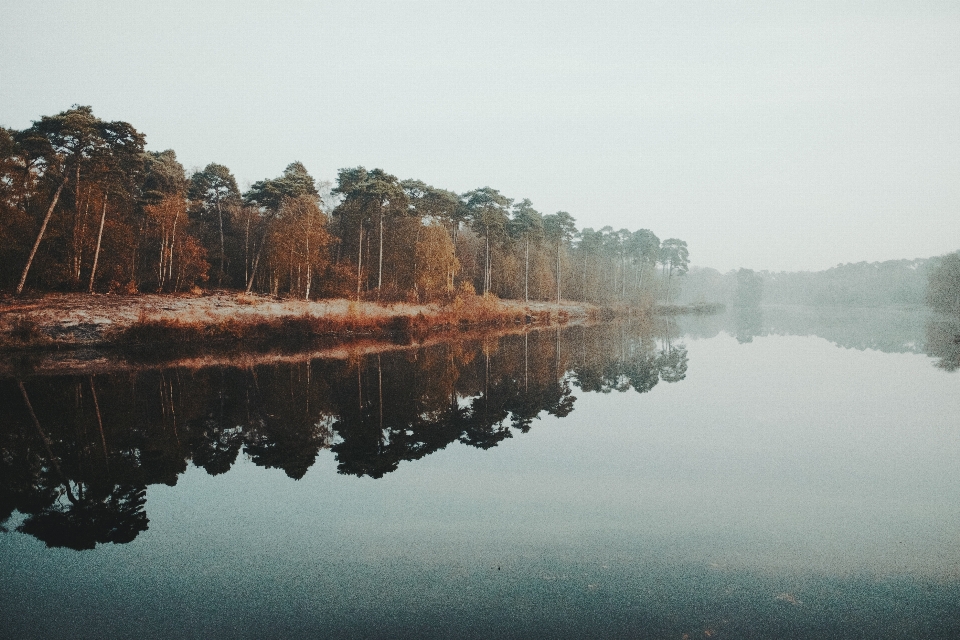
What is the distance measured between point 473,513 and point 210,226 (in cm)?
5374

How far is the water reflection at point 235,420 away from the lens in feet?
26.2

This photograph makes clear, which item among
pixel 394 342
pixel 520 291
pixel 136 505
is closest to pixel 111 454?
pixel 136 505

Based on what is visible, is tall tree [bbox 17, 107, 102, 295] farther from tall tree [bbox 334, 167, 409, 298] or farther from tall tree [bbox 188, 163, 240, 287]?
tall tree [bbox 334, 167, 409, 298]

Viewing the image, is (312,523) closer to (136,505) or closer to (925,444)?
(136,505)

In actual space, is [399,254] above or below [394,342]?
above

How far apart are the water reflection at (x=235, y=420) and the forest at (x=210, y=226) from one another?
20.4m

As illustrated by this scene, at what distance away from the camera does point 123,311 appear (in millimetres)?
28203

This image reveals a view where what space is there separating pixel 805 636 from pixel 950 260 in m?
92.1

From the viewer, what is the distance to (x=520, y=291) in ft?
249

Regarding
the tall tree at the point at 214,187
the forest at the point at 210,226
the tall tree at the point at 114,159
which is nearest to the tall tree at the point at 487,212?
the forest at the point at 210,226

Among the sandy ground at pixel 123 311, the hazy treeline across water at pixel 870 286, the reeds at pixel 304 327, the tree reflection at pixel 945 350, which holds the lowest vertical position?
the tree reflection at pixel 945 350

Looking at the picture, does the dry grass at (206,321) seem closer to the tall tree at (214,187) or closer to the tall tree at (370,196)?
the tall tree at (370,196)

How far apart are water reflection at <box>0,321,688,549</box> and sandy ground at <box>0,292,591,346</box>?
1062 cm

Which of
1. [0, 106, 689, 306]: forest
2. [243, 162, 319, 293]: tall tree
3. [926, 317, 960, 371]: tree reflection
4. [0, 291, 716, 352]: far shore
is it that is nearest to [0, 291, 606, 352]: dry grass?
[0, 291, 716, 352]: far shore
